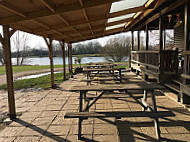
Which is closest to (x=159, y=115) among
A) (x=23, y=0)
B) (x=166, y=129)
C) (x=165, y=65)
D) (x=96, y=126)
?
(x=166, y=129)

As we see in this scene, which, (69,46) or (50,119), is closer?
(50,119)

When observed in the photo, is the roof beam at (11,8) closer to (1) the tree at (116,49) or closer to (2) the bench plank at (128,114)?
(2) the bench plank at (128,114)

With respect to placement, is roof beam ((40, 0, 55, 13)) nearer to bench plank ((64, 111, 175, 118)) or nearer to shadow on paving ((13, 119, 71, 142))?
bench plank ((64, 111, 175, 118))

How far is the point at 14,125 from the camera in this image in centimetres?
322

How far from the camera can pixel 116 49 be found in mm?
19266

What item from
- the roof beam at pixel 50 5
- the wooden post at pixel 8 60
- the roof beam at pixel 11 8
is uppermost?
the roof beam at pixel 50 5

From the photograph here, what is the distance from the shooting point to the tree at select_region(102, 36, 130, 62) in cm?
1925

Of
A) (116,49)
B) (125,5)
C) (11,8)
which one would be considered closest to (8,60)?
(11,8)

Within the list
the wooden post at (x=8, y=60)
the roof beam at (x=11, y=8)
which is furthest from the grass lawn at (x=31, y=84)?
the roof beam at (x=11, y=8)

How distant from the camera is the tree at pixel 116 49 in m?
19.2

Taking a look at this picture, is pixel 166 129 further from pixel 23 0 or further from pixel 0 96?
pixel 0 96

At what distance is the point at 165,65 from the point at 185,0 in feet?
6.89

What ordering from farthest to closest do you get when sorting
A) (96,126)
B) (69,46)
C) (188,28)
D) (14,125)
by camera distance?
(69,46) → (188,28) → (14,125) → (96,126)

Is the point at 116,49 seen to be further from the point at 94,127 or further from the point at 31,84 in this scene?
the point at 94,127
